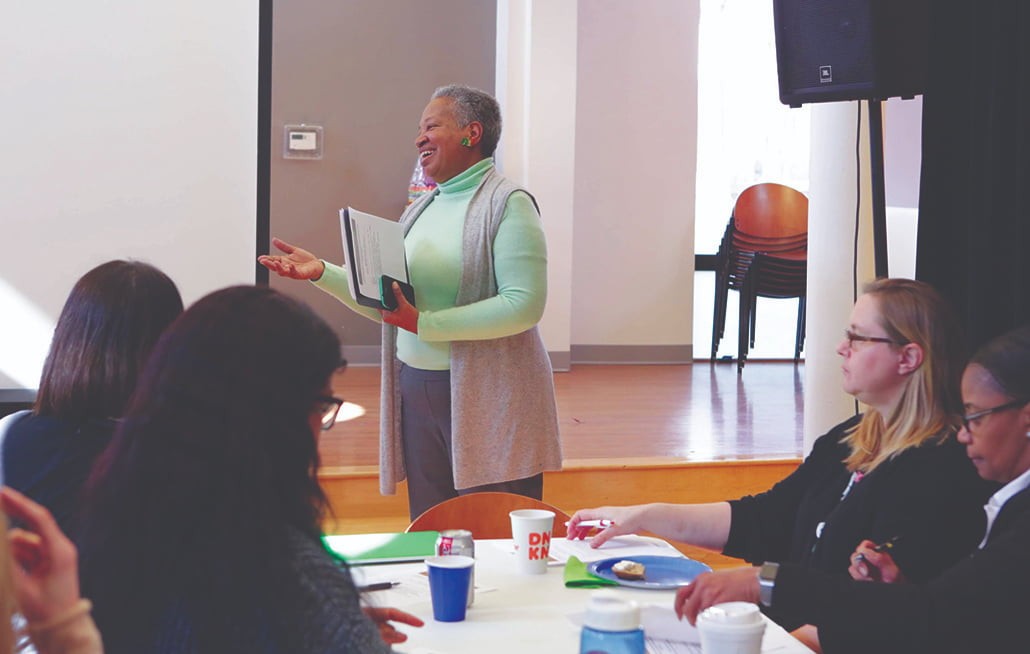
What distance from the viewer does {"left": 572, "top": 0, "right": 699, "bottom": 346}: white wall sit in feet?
24.8

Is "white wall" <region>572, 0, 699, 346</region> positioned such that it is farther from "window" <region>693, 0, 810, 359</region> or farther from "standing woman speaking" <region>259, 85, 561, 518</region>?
"standing woman speaking" <region>259, 85, 561, 518</region>

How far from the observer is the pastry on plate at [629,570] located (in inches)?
74.3

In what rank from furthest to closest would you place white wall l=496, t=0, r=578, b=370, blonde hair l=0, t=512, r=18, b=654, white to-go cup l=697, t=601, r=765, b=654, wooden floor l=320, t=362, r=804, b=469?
white wall l=496, t=0, r=578, b=370 < wooden floor l=320, t=362, r=804, b=469 < white to-go cup l=697, t=601, r=765, b=654 < blonde hair l=0, t=512, r=18, b=654

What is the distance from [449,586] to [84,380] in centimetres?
69

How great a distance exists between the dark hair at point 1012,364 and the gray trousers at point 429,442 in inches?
55.8

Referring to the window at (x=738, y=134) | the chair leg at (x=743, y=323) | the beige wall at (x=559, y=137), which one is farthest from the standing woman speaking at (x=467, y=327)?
the window at (x=738, y=134)

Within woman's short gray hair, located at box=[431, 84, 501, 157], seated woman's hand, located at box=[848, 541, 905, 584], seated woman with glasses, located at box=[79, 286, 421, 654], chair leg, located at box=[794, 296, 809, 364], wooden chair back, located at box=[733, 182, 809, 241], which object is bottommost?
chair leg, located at box=[794, 296, 809, 364]

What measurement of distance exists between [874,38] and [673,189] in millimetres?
4557

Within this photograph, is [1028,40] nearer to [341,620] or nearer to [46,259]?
[341,620]

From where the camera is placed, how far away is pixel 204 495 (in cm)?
110

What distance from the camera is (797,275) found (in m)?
7.12

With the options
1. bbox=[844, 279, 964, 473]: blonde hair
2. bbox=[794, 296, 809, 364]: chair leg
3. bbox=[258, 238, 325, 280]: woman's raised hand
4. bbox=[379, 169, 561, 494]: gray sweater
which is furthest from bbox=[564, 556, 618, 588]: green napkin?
bbox=[794, 296, 809, 364]: chair leg

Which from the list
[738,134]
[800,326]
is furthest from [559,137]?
[800,326]

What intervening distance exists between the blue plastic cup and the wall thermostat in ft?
18.6
